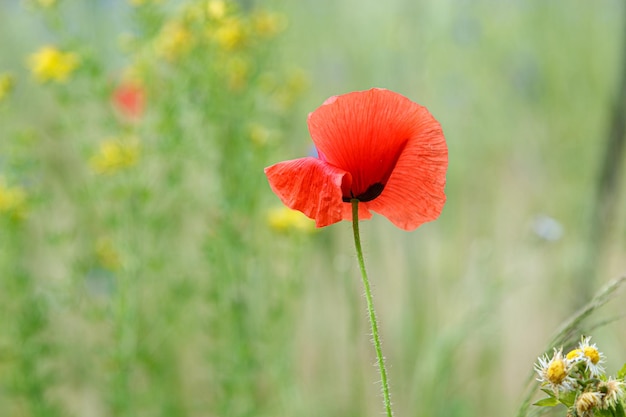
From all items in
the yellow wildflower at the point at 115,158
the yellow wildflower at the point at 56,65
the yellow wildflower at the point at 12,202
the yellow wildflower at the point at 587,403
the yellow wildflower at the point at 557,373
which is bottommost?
the yellow wildflower at the point at 587,403

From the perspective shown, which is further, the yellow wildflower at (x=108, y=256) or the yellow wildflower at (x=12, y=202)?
the yellow wildflower at (x=108, y=256)

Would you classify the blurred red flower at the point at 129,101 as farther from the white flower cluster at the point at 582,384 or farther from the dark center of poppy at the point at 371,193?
the white flower cluster at the point at 582,384

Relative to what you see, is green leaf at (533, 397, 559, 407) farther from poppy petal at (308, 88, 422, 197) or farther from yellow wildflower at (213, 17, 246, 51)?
yellow wildflower at (213, 17, 246, 51)

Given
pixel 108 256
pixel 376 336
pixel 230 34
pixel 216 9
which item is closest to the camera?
pixel 376 336

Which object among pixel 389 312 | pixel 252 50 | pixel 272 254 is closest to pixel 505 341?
pixel 389 312

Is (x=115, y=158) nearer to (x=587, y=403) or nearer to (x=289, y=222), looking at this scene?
(x=289, y=222)

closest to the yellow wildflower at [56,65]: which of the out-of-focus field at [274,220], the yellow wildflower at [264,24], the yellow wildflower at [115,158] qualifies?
the out-of-focus field at [274,220]

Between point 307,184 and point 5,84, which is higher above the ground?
point 5,84

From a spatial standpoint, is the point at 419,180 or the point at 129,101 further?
the point at 129,101

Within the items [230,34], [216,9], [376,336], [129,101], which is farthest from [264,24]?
[376,336]
